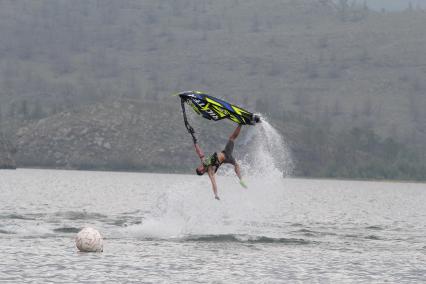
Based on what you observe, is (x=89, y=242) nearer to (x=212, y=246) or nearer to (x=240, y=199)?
(x=212, y=246)

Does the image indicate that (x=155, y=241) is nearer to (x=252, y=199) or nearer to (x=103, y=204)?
(x=252, y=199)

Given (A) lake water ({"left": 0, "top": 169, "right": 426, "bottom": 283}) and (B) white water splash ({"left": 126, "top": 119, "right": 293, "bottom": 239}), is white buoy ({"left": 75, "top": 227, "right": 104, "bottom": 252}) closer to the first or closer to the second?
(A) lake water ({"left": 0, "top": 169, "right": 426, "bottom": 283})

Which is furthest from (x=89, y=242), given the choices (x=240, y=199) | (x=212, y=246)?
(x=240, y=199)

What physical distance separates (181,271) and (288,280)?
4.51 meters

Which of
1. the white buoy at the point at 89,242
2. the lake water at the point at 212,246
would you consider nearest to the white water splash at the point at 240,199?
the lake water at the point at 212,246

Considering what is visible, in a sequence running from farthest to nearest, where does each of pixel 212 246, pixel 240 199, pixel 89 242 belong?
pixel 240 199, pixel 212 246, pixel 89 242

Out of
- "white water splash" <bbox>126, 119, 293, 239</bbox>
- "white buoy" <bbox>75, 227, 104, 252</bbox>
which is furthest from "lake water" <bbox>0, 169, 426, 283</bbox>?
"white buoy" <bbox>75, 227, 104, 252</bbox>

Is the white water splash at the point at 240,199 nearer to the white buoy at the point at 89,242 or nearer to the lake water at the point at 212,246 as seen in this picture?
the lake water at the point at 212,246

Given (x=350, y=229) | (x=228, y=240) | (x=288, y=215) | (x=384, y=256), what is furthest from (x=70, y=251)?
(x=288, y=215)

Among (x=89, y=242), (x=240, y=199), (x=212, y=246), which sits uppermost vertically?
(x=240, y=199)

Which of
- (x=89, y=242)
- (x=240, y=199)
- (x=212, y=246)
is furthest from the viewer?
(x=240, y=199)

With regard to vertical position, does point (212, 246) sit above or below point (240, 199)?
below

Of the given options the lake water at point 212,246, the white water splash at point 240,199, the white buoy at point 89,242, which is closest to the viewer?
the lake water at point 212,246

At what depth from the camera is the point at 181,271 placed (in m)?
40.1
